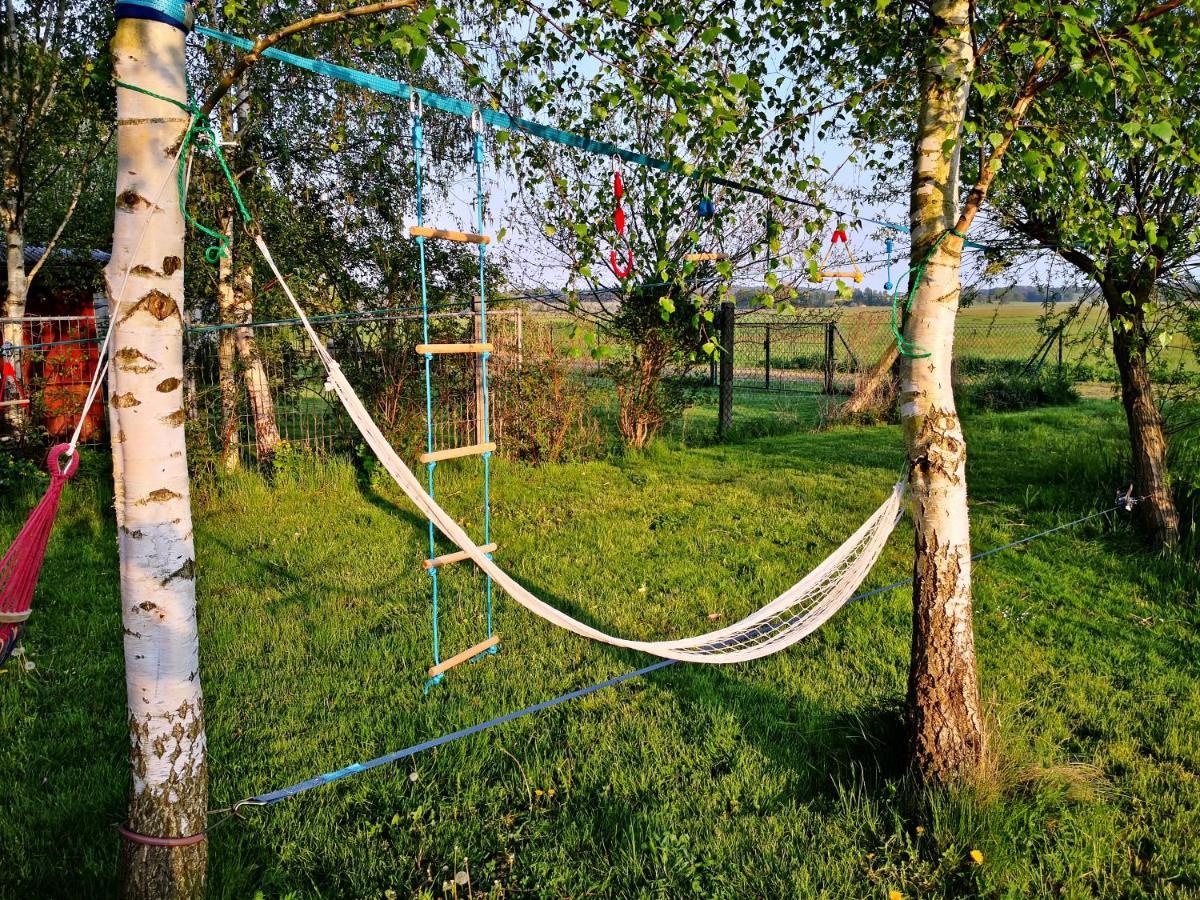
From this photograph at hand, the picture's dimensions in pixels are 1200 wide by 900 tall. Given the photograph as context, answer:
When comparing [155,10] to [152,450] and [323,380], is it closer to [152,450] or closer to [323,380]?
[152,450]

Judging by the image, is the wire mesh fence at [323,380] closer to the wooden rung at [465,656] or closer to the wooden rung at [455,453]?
the wooden rung at [455,453]

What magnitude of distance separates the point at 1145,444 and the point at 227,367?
6553 mm

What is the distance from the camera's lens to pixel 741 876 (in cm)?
212

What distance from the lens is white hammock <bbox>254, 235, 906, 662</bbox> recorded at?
2.39 meters

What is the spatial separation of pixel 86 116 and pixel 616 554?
588 cm

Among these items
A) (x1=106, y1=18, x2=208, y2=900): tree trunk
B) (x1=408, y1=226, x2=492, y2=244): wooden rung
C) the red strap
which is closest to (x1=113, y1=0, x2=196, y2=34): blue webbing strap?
(x1=106, y1=18, x2=208, y2=900): tree trunk

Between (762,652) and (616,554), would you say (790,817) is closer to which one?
(762,652)

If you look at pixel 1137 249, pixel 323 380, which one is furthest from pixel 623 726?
pixel 323 380

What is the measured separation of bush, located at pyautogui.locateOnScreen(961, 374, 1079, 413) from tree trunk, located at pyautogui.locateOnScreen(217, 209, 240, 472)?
362 inches

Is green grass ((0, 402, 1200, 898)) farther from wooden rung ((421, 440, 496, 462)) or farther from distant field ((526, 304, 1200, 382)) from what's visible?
distant field ((526, 304, 1200, 382))

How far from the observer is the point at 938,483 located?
232cm

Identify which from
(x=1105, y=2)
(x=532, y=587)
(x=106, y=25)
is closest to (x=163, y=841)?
(x=532, y=587)

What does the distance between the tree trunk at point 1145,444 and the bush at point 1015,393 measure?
620 centimetres

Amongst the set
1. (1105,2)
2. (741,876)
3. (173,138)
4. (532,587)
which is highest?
(1105,2)
